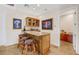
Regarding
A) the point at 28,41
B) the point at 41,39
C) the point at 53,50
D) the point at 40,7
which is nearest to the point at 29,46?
the point at 28,41

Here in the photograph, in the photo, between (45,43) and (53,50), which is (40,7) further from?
(53,50)

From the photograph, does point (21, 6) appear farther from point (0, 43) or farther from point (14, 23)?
point (0, 43)

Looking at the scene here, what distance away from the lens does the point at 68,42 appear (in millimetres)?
1543

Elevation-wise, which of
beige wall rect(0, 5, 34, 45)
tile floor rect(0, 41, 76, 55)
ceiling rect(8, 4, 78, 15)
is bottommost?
tile floor rect(0, 41, 76, 55)

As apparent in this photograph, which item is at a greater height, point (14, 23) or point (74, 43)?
point (14, 23)

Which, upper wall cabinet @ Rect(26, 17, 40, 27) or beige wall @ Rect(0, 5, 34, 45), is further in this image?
upper wall cabinet @ Rect(26, 17, 40, 27)

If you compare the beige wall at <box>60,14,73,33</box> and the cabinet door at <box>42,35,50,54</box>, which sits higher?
the beige wall at <box>60,14,73,33</box>

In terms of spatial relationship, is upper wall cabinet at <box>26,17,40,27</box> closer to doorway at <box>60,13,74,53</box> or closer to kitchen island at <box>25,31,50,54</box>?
kitchen island at <box>25,31,50,54</box>

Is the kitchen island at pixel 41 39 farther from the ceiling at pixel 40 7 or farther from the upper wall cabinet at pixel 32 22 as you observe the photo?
the ceiling at pixel 40 7

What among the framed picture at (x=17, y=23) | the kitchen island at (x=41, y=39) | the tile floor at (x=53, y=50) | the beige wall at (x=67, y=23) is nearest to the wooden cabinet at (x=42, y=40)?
the kitchen island at (x=41, y=39)

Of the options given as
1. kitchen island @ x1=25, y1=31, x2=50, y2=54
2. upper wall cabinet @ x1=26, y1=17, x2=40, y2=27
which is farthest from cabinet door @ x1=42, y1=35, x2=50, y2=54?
upper wall cabinet @ x1=26, y1=17, x2=40, y2=27

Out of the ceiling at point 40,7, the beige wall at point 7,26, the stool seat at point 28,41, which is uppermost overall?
the ceiling at point 40,7

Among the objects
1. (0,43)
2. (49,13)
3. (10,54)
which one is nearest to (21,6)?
(49,13)

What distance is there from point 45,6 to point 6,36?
87 centimetres
